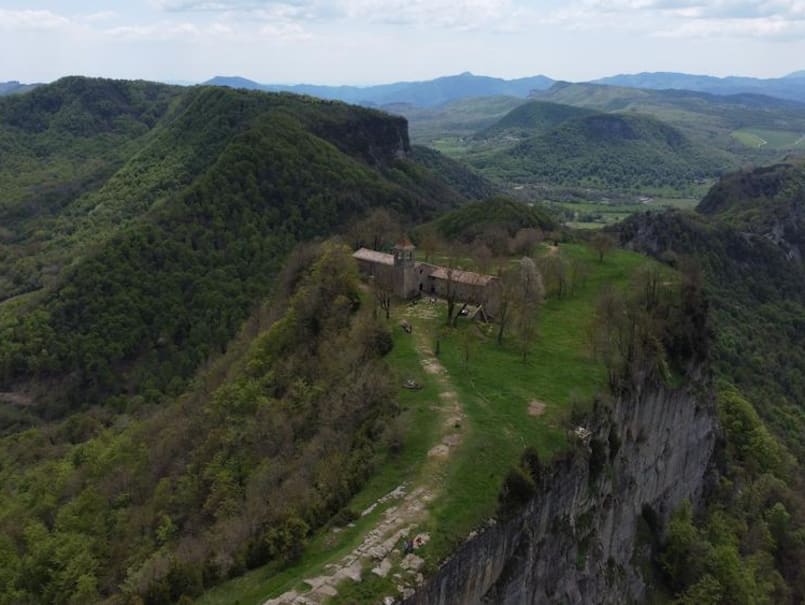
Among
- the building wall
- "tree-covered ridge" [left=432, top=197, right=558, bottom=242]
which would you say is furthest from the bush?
"tree-covered ridge" [left=432, top=197, right=558, bottom=242]

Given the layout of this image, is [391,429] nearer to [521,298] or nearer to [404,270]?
[521,298]

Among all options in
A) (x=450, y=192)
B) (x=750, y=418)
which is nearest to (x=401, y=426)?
(x=750, y=418)

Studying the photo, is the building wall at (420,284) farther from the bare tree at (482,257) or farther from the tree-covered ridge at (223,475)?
the bare tree at (482,257)

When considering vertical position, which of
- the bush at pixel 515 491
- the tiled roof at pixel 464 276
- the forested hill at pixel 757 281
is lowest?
the forested hill at pixel 757 281

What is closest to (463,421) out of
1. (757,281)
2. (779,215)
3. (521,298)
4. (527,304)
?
(527,304)

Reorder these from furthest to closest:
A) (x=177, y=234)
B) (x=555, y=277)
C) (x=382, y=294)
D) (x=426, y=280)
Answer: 1. (x=177, y=234)
2. (x=555, y=277)
3. (x=426, y=280)
4. (x=382, y=294)

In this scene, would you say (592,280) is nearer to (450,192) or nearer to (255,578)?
(255,578)

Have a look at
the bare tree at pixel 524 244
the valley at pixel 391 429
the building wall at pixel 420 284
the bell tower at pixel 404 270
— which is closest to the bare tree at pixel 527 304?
the valley at pixel 391 429
